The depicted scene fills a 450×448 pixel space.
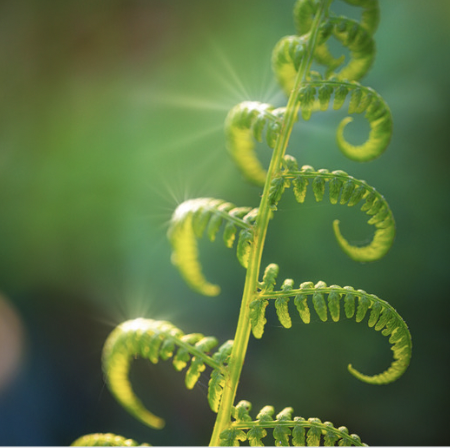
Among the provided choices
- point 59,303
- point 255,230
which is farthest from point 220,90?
point 255,230

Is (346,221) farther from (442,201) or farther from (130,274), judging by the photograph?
(130,274)

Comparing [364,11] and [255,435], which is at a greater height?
[364,11]

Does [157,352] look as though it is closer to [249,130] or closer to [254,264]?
[254,264]

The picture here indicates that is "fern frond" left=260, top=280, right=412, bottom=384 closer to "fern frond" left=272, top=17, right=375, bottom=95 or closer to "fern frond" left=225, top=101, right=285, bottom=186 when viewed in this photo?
"fern frond" left=225, top=101, right=285, bottom=186

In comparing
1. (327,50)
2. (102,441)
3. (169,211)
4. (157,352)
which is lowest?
(102,441)

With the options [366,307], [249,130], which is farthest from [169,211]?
[366,307]

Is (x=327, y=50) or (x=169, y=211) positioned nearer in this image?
(x=327, y=50)

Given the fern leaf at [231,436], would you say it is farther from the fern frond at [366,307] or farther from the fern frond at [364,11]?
the fern frond at [364,11]

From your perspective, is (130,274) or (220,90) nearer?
(130,274)
